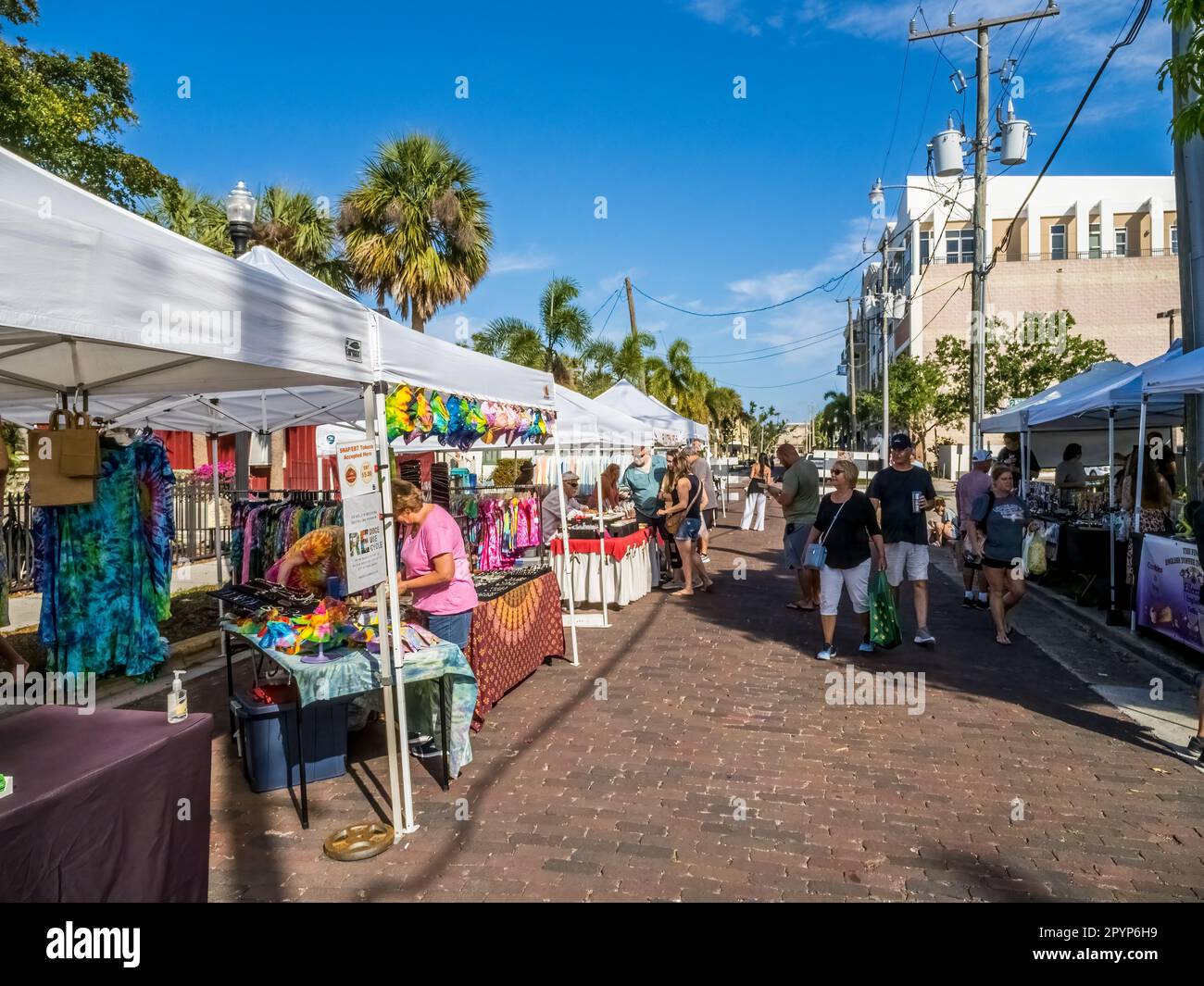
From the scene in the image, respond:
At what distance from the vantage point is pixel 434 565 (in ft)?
16.6

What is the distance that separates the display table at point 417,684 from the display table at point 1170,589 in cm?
600

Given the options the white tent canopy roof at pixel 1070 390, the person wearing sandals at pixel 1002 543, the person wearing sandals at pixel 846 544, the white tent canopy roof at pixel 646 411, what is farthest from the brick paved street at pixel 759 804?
the white tent canopy roof at pixel 646 411

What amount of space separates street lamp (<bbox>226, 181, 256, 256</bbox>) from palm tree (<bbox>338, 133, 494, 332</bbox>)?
11.5 metres

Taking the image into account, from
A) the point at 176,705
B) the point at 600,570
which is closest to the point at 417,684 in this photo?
the point at 176,705

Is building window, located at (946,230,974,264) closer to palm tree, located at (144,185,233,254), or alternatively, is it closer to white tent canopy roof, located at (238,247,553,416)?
palm tree, located at (144,185,233,254)

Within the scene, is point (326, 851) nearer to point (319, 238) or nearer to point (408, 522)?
Answer: point (408, 522)

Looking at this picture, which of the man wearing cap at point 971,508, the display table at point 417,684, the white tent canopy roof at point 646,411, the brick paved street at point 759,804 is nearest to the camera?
the brick paved street at point 759,804

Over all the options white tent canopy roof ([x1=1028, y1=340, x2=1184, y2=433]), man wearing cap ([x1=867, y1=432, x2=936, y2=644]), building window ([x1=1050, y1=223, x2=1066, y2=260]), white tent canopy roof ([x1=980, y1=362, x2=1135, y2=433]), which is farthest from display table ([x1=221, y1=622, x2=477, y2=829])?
building window ([x1=1050, y1=223, x2=1066, y2=260])

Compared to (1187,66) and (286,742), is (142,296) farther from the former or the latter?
(1187,66)

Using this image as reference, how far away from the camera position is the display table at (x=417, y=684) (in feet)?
13.8

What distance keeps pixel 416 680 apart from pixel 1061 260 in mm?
58483

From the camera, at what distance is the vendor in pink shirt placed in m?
4.95

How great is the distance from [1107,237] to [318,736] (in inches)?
2485

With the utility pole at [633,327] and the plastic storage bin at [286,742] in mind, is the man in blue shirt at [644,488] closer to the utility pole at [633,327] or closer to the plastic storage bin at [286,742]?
the plastic storage bin at [286,742]
